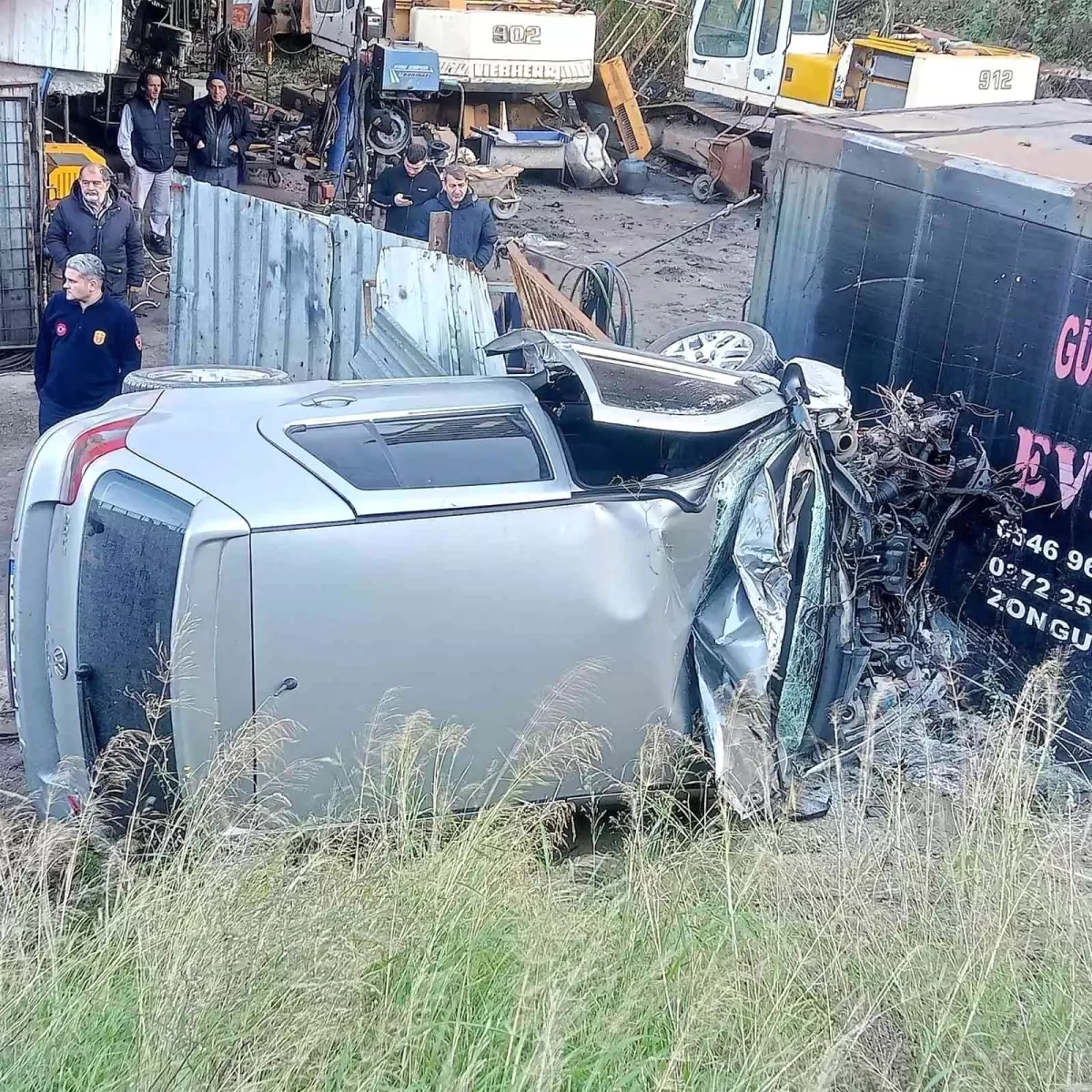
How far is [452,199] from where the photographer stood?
9.17 m

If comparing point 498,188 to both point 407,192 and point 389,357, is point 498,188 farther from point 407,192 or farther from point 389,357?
point 389,357

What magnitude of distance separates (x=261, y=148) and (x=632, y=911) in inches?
551

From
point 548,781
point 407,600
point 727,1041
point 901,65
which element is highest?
point 901,65

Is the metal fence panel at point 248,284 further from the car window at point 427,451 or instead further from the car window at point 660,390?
the car window at point 427,451

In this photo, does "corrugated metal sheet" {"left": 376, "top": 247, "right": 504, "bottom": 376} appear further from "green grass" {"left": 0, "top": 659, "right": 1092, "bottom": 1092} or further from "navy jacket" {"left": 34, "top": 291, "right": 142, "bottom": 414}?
"green grass" {"left": 0, "top": 659, "right": 1092, "bottom": 1092}

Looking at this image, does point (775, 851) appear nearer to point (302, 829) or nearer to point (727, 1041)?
point (727, 1041)

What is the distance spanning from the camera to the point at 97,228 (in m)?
8.40

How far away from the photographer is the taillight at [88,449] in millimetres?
3891

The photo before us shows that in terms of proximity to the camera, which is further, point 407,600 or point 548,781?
point 548,781

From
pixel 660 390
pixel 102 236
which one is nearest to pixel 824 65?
pixel 102 236

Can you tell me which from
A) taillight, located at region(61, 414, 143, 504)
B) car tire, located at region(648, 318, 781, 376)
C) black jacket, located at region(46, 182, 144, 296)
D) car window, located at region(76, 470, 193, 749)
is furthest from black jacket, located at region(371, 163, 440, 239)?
car window, located at region(76, 470, 193, 749)

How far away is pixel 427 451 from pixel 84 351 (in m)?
3.04

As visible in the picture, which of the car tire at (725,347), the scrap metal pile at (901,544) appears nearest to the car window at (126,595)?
the scrap metal pile at (901,544)

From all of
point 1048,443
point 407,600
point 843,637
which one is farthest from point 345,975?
point 1048,443
